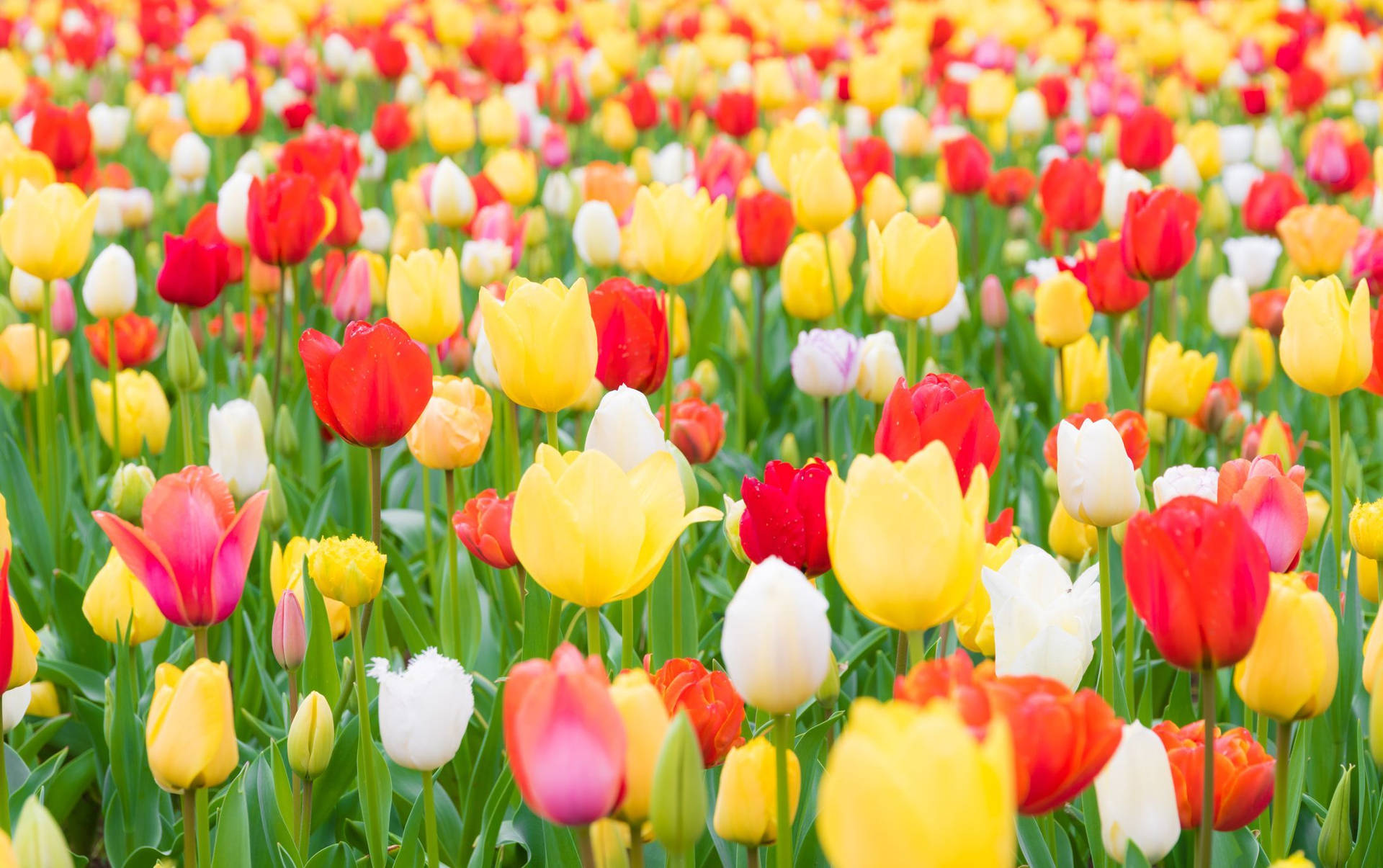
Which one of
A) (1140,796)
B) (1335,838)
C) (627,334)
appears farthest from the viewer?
(627,334)

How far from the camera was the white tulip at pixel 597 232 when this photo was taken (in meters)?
3.22

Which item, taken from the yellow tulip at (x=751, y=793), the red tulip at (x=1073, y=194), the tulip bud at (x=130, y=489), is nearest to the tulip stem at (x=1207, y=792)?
the yellow tulip at (x=751, y=793)

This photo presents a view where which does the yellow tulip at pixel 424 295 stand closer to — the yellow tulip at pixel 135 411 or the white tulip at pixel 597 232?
the yellow tulip at pixel 135 411

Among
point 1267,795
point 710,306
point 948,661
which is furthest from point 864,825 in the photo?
point 710,306

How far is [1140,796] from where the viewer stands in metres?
1.19

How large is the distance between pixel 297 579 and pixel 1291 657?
3.77ft

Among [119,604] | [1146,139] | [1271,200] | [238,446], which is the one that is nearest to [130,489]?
[238,446]

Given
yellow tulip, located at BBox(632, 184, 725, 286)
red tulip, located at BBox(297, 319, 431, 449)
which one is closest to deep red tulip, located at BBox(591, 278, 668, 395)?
red tulip, located at BBox(297, 319, 431, 449)

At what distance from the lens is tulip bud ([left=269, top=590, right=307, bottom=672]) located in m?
1.61

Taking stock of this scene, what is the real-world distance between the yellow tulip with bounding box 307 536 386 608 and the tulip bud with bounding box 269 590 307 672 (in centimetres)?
4

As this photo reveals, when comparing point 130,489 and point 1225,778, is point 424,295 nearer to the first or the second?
point 130,489

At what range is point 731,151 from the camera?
4.01 m

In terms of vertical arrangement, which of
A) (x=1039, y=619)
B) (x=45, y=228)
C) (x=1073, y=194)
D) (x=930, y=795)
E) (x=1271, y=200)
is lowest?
(x=1271, y=200)

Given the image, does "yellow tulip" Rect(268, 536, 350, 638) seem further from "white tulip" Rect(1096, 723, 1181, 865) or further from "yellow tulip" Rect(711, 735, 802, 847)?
"white tulip" Rect(1096, 723, 1181, 865)
